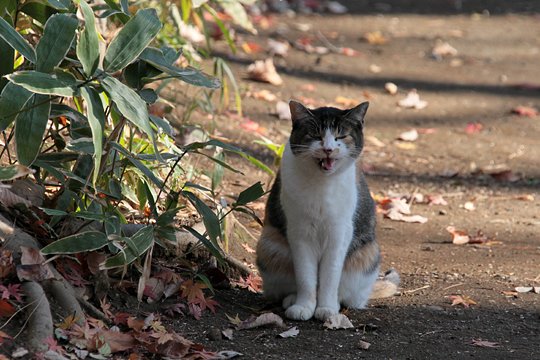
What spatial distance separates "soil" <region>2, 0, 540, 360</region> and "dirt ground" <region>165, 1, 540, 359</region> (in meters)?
0.01

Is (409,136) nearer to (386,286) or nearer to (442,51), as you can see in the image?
(442,51)

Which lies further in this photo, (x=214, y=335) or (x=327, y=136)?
(x=327, y=136)

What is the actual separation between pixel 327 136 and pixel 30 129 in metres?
1.21

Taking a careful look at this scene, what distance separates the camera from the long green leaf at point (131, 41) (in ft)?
10.0

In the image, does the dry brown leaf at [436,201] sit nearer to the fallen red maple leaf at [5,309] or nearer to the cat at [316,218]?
the cat at [316,218]

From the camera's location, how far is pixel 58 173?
3.51 meters

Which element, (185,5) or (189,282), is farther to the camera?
(185,5)

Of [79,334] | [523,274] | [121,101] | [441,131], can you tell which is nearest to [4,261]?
[79,334]

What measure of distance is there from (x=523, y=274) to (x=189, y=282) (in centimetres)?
175

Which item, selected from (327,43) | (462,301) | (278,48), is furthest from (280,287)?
(327,43)

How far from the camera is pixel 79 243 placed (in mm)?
3285

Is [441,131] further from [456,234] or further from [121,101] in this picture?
[121,101]

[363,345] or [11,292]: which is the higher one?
[11,292]

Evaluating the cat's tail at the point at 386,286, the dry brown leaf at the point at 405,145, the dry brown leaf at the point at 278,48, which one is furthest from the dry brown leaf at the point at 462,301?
the dry brown leaf at the point at 278,48
